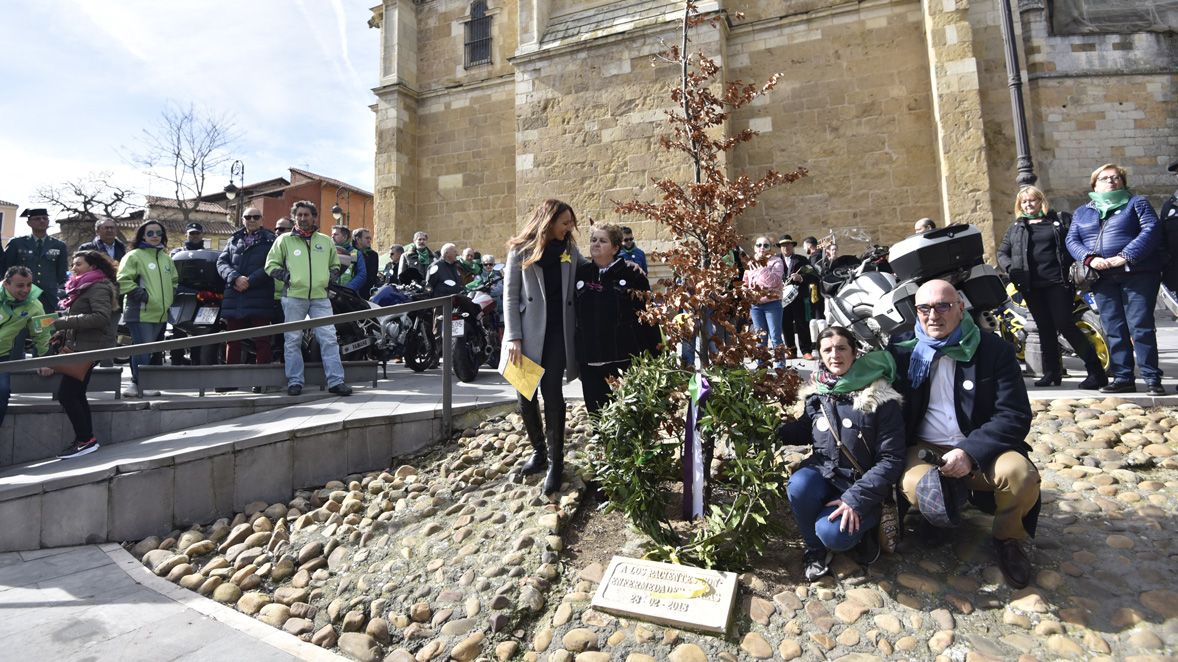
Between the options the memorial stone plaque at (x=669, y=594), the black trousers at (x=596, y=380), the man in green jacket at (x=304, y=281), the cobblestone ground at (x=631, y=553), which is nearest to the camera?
the cobblestone ground at (x=631, y=553)

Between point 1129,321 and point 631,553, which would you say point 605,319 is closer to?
point 631,553

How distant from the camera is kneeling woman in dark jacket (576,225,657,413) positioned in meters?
3.39

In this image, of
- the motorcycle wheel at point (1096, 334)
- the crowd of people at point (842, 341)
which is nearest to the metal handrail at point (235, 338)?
the crowd of people at point (842, 341)

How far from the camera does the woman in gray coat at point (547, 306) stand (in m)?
3.33

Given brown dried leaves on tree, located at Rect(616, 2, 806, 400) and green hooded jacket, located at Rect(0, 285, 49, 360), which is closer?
brown dried leaves on tree, located at Rect(616, 2, 806, 400)

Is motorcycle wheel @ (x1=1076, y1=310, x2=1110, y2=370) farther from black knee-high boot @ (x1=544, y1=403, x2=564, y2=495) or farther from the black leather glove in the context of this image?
the black leather glove

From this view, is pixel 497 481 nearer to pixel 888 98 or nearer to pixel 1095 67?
pixel 888 98

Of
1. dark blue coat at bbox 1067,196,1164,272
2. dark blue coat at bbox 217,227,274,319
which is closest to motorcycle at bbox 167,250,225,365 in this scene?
dark blue coat at bbox 217,227,274,319

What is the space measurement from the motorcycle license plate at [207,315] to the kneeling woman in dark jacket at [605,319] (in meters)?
4.54

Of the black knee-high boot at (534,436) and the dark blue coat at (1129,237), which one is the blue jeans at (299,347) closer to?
the black knee-high boot at (534,436)

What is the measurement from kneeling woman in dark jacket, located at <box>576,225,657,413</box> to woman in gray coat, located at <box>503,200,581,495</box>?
0.08m

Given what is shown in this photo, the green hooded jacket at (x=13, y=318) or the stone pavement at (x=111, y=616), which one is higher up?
the green hooded jacket at (x=13, y=318)

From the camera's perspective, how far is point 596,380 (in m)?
3.47

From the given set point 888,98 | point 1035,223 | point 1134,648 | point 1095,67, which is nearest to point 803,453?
point 1134,648
